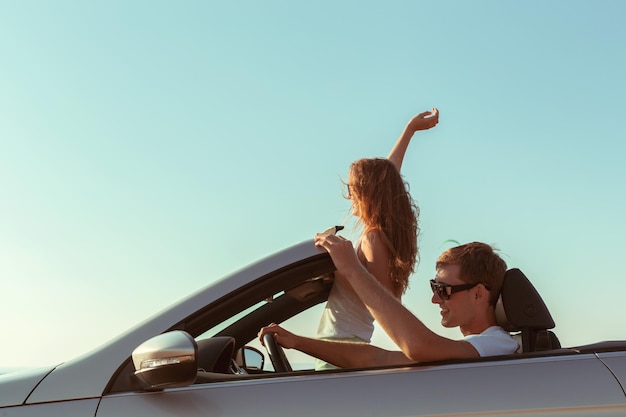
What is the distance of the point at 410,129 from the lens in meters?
4.82

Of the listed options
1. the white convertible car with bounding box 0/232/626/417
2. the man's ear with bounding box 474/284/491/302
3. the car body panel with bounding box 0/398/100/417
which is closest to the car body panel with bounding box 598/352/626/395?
the white convertible car with bounding box 0/232/626/417

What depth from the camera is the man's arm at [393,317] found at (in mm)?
2740

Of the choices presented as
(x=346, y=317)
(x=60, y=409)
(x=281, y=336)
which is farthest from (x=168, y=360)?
(x=346, y=317)

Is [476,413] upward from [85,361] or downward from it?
downward

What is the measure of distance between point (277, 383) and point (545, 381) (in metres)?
0.83

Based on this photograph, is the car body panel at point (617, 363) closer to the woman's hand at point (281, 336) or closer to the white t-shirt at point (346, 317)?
the white t-shirt at point (346, 317)

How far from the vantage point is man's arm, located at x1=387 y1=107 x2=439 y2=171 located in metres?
4.74

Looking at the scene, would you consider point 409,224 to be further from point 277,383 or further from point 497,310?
point 277,383

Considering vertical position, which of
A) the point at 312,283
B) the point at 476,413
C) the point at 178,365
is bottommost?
the point at 476,413

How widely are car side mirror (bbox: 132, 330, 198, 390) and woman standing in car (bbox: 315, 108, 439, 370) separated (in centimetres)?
71

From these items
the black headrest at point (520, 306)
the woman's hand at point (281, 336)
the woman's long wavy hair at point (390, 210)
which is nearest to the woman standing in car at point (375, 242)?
the woman's long wavy hair at point (390, 210)

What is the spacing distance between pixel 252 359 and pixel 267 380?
764 mm

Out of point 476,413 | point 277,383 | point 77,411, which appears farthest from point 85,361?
point 476,413

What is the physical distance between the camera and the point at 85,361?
2.71 m
